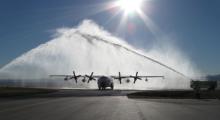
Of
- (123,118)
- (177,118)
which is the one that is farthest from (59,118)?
(177,118)

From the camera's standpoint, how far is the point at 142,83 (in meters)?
161

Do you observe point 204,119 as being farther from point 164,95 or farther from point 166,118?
point 164,95

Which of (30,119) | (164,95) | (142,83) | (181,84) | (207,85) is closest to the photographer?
(30,119)

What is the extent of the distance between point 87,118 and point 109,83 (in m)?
70.7

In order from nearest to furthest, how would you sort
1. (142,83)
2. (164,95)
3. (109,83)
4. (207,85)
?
(164,95) → (207,85) → (109,83) → (142,83)

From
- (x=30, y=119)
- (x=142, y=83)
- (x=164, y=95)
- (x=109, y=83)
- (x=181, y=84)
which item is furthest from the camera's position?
(x=142, y=83)

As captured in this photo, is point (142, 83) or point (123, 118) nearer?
point (123, 118)

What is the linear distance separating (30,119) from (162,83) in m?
130

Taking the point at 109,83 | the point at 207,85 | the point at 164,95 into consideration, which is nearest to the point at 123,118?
→ the point at 164,95

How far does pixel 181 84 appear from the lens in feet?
453

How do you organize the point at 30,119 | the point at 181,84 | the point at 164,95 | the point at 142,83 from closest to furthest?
the point at 30,119, the point at 164,95, the point at 181,84, the point at 142,83

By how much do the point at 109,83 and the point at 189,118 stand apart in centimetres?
7073

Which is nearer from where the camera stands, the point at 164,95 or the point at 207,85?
the point at 164,95

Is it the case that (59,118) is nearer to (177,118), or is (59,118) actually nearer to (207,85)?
(177,118)
